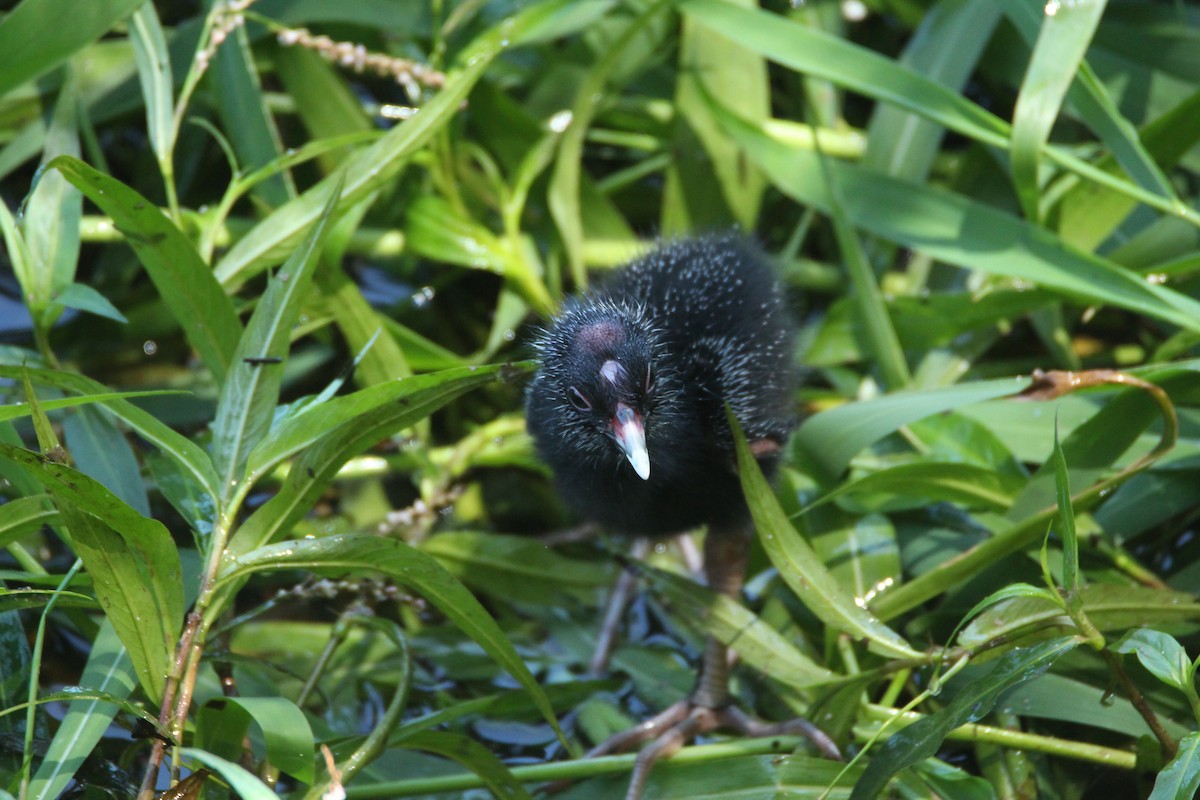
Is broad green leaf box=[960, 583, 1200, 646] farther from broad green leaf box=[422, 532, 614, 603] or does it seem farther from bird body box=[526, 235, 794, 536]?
broad green leaf box=[422, 532, 614, 603]

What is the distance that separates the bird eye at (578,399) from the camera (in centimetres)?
222

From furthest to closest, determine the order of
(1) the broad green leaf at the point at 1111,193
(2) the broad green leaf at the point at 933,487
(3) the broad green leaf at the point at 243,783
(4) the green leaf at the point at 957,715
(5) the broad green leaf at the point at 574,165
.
Answer: (5) the broad green leaf at the point at 574,165 < (1) the broad green leaf at the point at 1111,193 < (2) the broad green leaf at the point at 933,487 < (4) the green leaf at the point at 957,715 < (3) the broad green leaf at the point at 243,783

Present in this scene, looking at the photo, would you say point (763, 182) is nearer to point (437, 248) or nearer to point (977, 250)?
point (977, 250)

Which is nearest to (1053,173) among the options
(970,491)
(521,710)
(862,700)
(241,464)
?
(970,491)

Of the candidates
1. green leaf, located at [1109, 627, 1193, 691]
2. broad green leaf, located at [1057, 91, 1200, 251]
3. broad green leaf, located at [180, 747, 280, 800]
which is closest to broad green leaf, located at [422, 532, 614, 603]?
broad green leaf, located at [180, 747, 280, 800]

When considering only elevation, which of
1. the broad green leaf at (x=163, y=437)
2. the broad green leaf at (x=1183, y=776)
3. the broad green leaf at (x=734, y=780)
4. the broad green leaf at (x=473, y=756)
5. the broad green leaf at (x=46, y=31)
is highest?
the broad green leaf at (x=46, y=31)

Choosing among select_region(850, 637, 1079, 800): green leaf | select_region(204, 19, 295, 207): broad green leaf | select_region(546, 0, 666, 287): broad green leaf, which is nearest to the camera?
select_region(850, 637, 1079, 800): green leaf

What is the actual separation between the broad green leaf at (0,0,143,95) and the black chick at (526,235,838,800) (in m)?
1.31

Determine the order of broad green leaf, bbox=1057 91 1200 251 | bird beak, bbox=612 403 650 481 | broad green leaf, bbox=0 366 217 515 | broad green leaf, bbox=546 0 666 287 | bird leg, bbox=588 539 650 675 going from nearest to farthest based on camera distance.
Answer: broad green leaf, bbox=0 366 217 515, bird beak, bbox=612 403 650 481, bird leg, bbox=588 539 650 675, broad green leaf, bbox=1057 91 1200 251, broad green leaf, bbox=546 0 666 287

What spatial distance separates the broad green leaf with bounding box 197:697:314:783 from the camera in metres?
1.88

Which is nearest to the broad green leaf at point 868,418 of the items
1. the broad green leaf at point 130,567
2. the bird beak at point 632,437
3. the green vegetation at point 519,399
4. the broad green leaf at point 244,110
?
the green vegetation at point 519,399

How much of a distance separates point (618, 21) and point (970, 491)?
6.49ft

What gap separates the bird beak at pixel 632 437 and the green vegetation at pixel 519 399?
0.88 ft

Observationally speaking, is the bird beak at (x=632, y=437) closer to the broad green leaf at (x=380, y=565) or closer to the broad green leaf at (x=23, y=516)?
the broad green leaf at (x=380, y=565)
